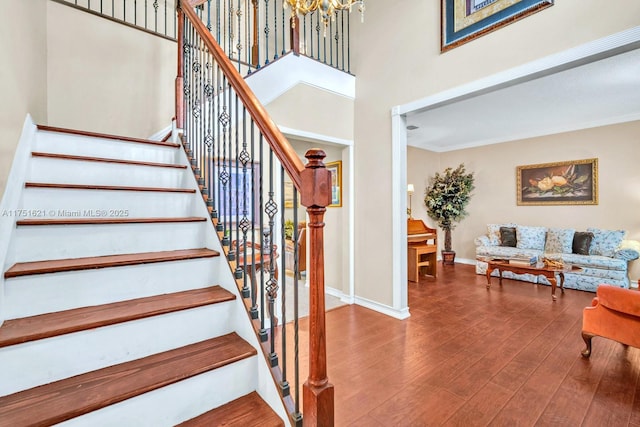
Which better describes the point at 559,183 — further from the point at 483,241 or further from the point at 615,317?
the point at 615,317

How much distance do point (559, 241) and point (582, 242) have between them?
0.32m

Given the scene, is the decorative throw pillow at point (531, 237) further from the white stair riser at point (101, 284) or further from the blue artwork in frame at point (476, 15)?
the white stair riser at point (101, 284)

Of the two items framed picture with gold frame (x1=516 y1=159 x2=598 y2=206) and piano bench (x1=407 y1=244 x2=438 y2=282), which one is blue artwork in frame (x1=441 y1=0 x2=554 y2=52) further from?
framed picture with gold frame (x1=516 y1=159 x2=598 y2=206)

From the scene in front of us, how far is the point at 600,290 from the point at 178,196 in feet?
10.6

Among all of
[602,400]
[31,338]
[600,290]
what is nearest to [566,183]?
[600,290]

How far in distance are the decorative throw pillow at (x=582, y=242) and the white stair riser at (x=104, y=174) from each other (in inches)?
232

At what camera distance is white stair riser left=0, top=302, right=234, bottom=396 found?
95 cm

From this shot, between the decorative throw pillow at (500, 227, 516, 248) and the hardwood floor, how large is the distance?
2083mm

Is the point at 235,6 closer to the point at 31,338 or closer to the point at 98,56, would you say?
the point at 98,56

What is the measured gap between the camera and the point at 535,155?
5.62m

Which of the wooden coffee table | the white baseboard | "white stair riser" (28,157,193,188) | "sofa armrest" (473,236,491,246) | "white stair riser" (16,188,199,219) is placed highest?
"white stair riser" (28,157,193,188)

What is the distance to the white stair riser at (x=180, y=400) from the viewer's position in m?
0.94

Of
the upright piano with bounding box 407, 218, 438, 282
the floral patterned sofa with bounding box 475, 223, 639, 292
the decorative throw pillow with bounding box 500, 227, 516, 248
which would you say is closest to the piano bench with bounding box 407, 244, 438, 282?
the upright piano with bounding box 407, 218, 438, 282

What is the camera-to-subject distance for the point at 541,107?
4.32 meters
